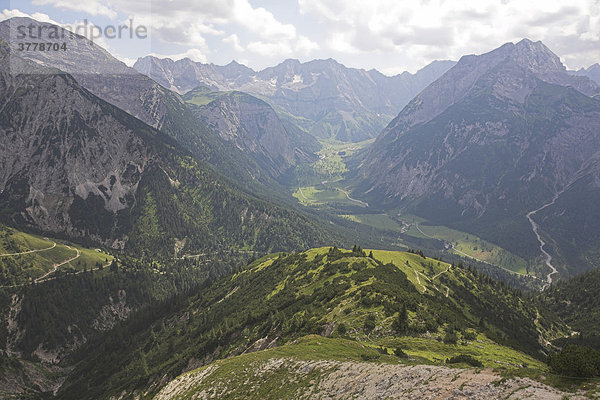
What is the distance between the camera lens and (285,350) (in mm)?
71750

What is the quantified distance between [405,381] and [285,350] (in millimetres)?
31337

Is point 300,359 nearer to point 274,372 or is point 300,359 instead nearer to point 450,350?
point 274,372

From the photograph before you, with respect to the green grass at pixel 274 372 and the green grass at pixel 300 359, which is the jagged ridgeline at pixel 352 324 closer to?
the green grass at pixel 300 359

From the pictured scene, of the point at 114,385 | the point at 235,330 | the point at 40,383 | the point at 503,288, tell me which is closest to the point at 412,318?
the point at 235,330

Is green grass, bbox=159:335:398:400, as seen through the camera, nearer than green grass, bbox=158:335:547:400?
Yes

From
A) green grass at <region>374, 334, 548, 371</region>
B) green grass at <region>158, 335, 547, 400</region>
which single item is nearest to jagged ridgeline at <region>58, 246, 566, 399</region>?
green grass at <region>374, 334, 548, 371</region>

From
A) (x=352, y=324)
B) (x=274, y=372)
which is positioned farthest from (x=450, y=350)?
(x=274, y=372)

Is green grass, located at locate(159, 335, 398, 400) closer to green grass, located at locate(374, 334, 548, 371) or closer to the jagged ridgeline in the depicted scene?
the jagged ridgeline

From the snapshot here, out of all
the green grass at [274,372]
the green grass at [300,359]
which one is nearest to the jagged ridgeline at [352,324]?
the green grass at [300,359]

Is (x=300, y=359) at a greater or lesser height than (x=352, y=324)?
greater

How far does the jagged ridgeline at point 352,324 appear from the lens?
7512 centimetres

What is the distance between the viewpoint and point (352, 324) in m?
86.4

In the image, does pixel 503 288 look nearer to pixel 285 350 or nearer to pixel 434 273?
pixel 434 273

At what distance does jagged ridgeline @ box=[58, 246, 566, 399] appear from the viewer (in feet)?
246
